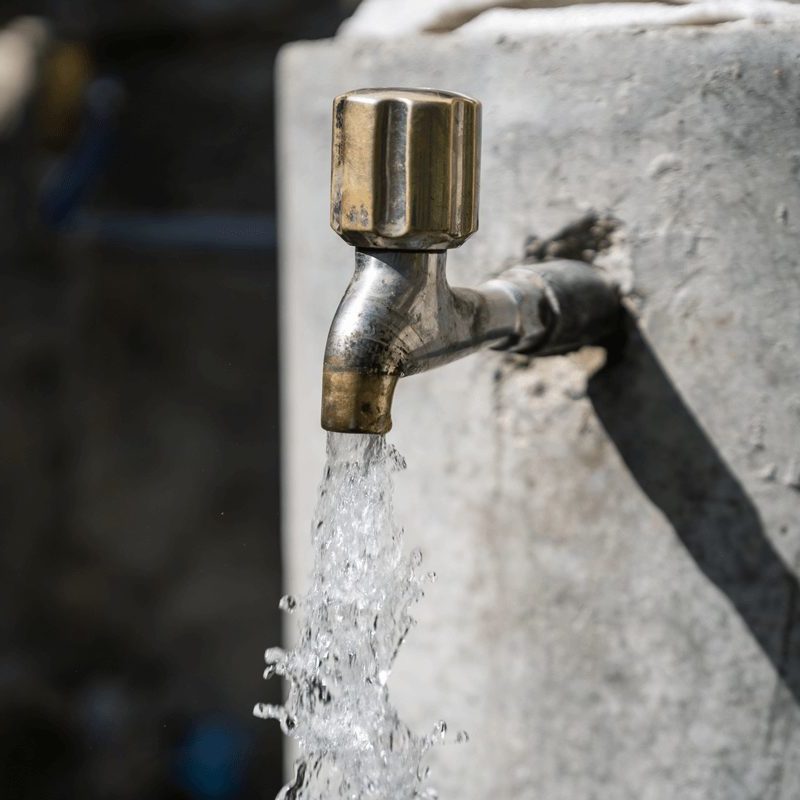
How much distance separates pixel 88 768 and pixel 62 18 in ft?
6.79

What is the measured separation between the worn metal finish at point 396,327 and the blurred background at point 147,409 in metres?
2.47

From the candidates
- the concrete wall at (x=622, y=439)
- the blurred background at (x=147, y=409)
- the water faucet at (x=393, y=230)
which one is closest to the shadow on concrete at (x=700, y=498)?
the concrete wall at (x=622, y=439)

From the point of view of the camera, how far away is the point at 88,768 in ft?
9.78

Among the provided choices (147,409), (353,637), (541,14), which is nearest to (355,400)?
(353,637)

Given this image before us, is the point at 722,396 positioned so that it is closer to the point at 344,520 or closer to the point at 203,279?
the point at 344,520

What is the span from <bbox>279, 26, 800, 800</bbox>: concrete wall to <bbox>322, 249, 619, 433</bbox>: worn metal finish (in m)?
0.10

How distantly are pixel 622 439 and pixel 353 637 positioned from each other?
8.1 inches

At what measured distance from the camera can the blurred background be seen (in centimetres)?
297

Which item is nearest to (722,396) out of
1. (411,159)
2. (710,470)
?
(710,470)

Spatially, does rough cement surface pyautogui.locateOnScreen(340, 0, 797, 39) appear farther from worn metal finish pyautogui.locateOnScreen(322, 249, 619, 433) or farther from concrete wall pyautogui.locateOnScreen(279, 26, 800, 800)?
worn metal finish pyautogui.locateOnScreen(322, 249, 619, 433)

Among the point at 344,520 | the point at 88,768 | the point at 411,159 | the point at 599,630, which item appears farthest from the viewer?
the point at 88,768

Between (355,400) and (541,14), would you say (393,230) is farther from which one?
(541,14)

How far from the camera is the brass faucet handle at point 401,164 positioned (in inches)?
19.6

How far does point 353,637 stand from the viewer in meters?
0.66
